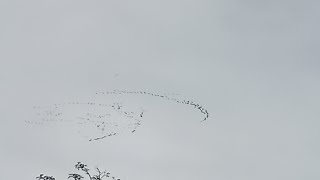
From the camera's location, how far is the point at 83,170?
50.7 metres

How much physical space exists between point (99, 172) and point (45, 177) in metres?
4.14

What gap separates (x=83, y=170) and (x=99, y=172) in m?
1.24

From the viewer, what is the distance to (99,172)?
1999 inches

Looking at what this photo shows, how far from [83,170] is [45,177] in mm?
2951

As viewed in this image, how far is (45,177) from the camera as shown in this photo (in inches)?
1960
